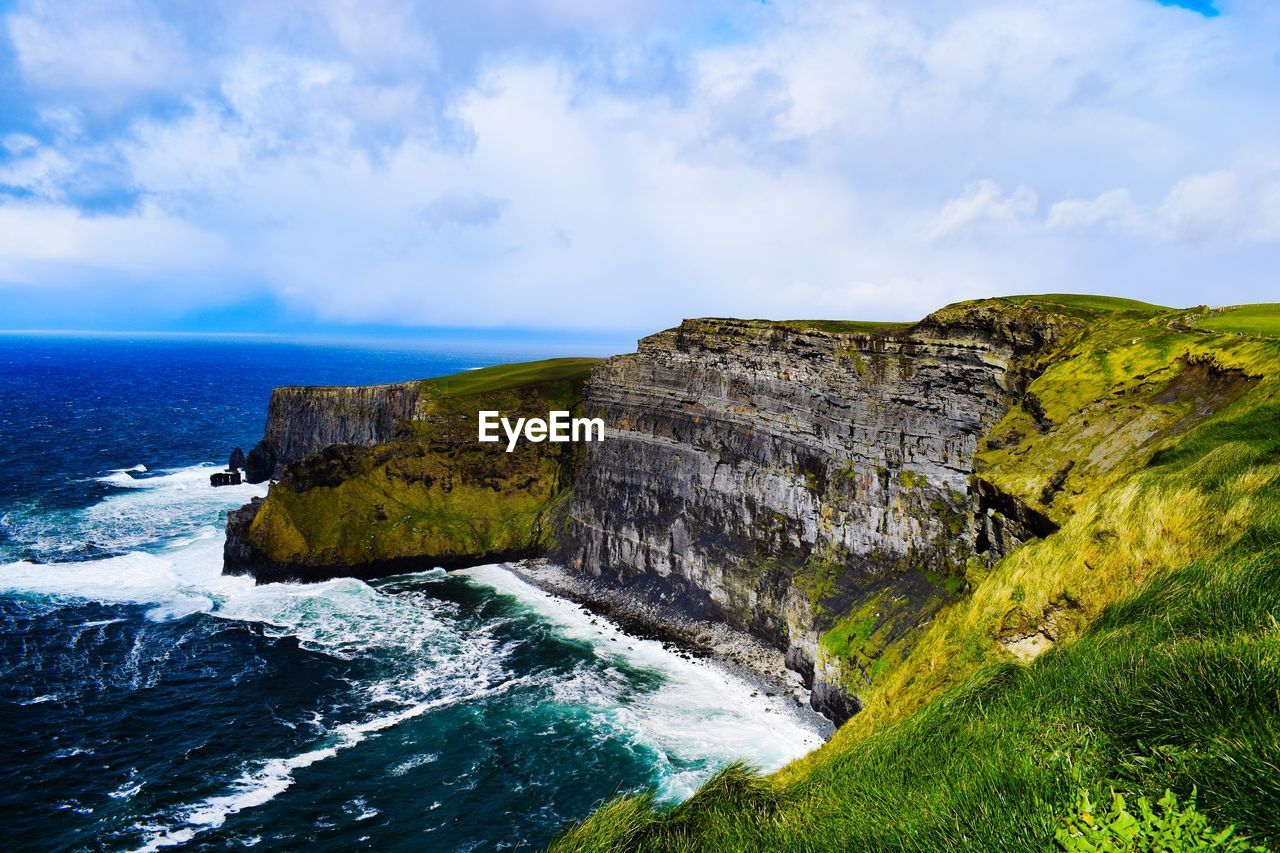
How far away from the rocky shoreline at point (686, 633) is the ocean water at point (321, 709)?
4.11 feet

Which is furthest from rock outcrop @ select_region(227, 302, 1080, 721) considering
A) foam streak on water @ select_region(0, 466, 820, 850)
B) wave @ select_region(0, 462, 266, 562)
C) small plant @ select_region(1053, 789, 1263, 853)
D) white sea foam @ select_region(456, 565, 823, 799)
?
small plant @ select_region(1053, 789, 1263, 853)

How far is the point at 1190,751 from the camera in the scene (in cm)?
539

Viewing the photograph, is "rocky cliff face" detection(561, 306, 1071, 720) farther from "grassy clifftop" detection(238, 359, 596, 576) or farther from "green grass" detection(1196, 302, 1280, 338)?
"grassy clifftop" detection(238, 359, 596, 576)

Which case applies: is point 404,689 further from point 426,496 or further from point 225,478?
point 225,478

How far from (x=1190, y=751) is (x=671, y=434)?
5185 centimetres

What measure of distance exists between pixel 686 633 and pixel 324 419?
62.1 meters

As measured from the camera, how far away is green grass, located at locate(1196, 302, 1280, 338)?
26344 mm

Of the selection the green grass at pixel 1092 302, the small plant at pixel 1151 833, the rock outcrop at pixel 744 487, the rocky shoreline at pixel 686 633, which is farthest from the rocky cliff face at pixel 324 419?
the small plant at pixel 1151 833

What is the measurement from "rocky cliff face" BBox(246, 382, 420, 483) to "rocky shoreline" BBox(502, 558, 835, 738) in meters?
30.0

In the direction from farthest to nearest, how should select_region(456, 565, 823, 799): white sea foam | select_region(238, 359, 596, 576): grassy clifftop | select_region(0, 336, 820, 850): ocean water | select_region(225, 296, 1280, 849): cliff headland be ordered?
1. select_region(238, 359, 596, 576): grassy clifftop
2. select_region(456, 565, 823, 799): white sea foam
3. select_region(0, 336, 820, 850): ocean water
4. select_region(225, 296, 1280, 849): cliff headland

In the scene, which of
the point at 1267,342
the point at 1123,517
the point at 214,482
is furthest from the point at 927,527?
the point at 214,482

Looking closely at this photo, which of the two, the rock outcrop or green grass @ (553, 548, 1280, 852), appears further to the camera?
the rock outcrop

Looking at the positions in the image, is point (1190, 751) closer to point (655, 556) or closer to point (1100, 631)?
point (1100, 631)

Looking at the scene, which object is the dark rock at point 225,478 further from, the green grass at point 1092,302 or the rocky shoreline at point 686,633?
the green grass at point 1092,302
